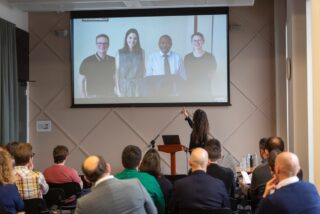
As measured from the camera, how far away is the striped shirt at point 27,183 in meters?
4.80

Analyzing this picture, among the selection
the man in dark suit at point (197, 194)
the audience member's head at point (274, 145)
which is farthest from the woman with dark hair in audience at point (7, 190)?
the audience member's head at point (274, 145)

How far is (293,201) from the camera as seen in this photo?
9.98 ft

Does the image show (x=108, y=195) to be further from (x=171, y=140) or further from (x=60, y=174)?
(x=171, y=140)

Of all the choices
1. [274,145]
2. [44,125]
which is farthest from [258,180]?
[44,125]

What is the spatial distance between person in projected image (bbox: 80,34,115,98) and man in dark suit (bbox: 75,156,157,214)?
6003 millimetres

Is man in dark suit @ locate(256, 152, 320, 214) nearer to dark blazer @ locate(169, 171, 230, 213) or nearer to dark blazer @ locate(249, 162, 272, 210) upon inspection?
dark blazer @ locate(169, 171, 230, 213)

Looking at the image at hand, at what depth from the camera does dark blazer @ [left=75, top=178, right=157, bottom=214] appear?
3.14 metres

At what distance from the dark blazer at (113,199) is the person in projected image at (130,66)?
6.00 m

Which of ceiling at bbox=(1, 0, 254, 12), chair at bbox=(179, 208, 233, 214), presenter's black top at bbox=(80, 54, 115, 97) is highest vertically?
ceiling at bbox=(1, 0, 254, 12)

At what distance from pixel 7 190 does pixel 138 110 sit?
5.31 m

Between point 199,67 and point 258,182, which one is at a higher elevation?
point 199,67

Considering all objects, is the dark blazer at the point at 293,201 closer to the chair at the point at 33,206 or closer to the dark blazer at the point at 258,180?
the dark blazer at the point at 258,180

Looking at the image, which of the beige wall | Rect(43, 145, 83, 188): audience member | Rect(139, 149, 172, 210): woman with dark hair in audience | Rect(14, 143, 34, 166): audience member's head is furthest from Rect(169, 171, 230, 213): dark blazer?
the beige wall

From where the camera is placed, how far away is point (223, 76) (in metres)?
9.07
